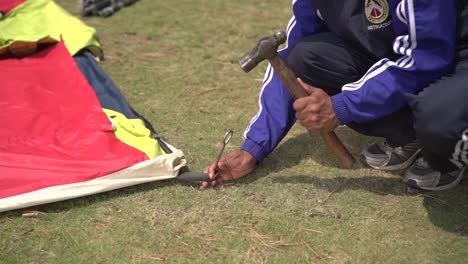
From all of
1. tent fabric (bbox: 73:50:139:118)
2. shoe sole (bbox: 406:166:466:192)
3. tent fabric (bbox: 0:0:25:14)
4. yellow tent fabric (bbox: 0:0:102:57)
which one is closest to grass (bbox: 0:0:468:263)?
shoe sole (bbox: 406:166:466:192)

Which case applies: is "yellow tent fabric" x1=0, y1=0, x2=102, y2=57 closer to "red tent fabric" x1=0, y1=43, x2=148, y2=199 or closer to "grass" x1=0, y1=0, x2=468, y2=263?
"red tent fabric" x1=0, y1=43, x2=148, y2=199

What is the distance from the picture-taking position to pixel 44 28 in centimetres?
345

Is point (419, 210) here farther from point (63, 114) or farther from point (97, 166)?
point (63, 114)

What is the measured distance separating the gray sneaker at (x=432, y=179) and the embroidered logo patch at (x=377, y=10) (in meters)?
0.65

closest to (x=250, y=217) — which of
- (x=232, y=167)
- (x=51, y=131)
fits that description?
(x=232, y=167)

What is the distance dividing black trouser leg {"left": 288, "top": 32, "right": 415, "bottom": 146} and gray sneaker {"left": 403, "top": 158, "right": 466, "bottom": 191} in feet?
0.47

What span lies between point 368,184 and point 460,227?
40 cm

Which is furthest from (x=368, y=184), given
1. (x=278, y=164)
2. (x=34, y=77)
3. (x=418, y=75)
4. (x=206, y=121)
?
(x=34, y=77)

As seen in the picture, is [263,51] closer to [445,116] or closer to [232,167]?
[232,167]

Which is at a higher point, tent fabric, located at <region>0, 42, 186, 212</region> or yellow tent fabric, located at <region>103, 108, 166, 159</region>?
tent fabric, located at <region>0, 42, 186, 212</region>

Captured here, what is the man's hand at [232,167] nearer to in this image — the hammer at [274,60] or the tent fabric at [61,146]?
the tent fabric at [61,146]

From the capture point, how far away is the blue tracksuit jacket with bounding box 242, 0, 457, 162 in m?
1.71

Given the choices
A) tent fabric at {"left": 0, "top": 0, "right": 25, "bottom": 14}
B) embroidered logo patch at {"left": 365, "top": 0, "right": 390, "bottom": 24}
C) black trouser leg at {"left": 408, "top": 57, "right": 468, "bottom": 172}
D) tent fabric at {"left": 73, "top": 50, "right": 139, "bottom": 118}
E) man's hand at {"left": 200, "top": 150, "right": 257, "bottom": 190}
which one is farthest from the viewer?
tent fabric at {"left": 0, "top": 0, "right": 25, "bottom": 14}

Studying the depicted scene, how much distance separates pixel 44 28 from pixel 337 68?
2145mm
